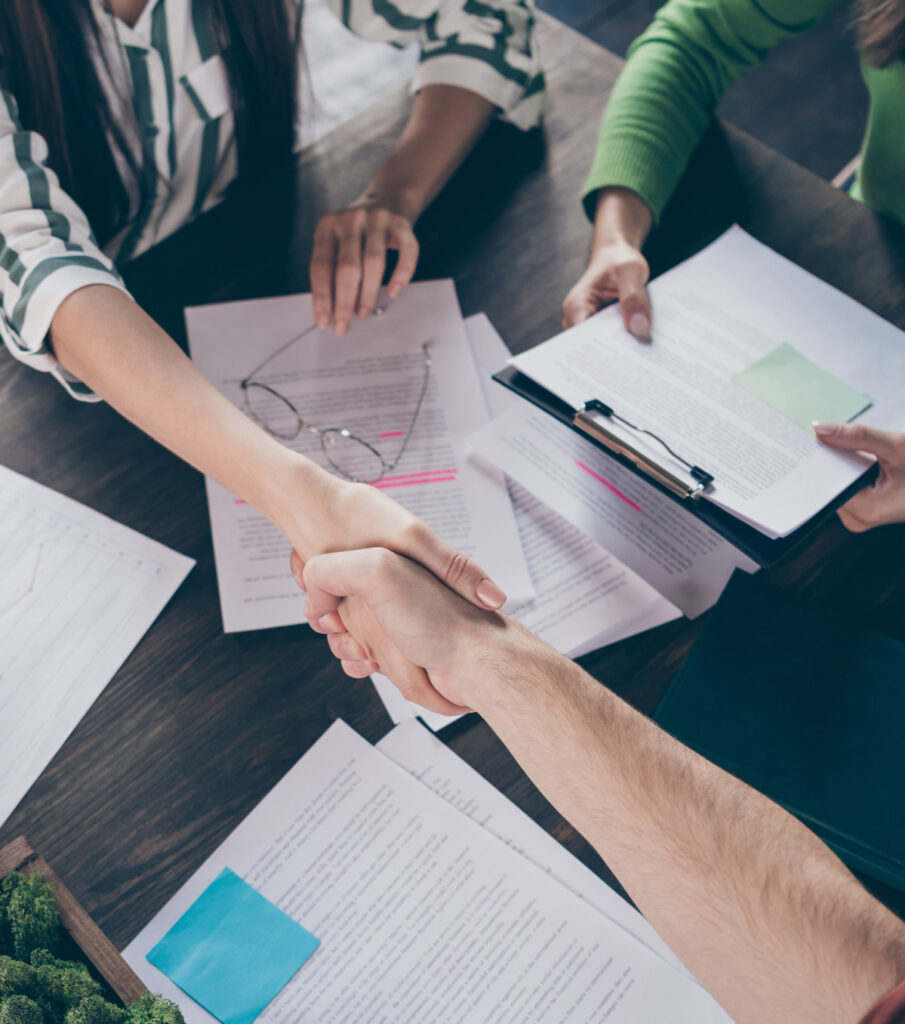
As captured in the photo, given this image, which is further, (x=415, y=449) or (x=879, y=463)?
(x=415, y=449)

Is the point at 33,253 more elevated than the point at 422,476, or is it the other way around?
the point at 33,253

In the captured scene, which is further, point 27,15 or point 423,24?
point 423,24

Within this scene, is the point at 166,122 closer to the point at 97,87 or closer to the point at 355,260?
the point at 97,87

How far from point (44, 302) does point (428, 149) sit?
0.53 meters

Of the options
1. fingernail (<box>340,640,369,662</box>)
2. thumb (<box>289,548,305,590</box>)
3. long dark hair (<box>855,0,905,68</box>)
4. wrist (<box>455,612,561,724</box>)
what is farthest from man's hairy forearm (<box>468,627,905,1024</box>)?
long dark hair (<box>855,0,905,68</box>)

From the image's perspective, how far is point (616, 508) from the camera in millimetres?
911

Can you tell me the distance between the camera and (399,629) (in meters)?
0.81

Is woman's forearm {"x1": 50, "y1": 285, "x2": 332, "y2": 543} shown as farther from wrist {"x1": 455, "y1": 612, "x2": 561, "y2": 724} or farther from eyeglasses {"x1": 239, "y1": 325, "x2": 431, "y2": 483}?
wrist {"x1": 455, "y1": 612, "x2": 561, "y2": 724}

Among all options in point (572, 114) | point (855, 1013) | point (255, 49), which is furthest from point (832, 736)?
point (255, 49)

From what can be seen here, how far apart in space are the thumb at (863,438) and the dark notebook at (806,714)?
17 centimetres

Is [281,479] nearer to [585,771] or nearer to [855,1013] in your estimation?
[585,771]

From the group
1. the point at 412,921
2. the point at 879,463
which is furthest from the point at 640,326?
the point at 412,921

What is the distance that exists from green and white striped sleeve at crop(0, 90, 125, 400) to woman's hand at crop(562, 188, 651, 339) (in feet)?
1.82

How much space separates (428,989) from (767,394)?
67 cm
